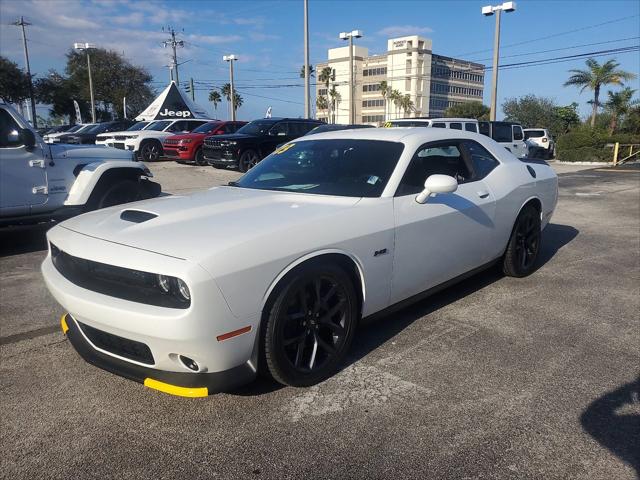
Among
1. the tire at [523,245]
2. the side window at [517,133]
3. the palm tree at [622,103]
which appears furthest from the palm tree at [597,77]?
the tire at [523,245]

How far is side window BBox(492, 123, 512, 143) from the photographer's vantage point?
19797 mm

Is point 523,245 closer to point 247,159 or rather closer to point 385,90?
point 247,159

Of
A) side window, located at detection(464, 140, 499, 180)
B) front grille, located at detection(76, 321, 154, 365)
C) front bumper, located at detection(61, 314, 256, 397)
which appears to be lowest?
front bumper, located at detection(61, 314, 256, 397)

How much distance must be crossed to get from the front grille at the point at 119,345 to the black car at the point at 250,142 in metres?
13.0

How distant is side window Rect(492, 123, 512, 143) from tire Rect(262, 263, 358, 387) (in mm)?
18339

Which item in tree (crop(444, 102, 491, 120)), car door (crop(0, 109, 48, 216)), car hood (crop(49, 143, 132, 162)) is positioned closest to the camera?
car door (crop(0, 109, 48, 216))

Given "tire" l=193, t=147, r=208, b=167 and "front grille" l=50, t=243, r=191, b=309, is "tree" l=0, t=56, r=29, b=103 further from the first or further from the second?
"front grille" l=50, t=243, r=191, b=309

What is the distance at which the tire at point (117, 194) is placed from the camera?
6859 mm

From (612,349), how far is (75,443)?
3.41 metres

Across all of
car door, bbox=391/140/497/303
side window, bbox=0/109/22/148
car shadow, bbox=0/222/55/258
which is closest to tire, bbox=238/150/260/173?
car shadow, bbox=0/222/55/258

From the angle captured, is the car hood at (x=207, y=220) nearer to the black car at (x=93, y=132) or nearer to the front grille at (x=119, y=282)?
the front grille at (x=119, y=282)

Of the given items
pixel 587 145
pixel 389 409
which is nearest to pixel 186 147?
pixel 389 409

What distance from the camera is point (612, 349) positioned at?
3561 mm

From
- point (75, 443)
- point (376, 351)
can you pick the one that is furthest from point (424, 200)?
point (75, 443)
